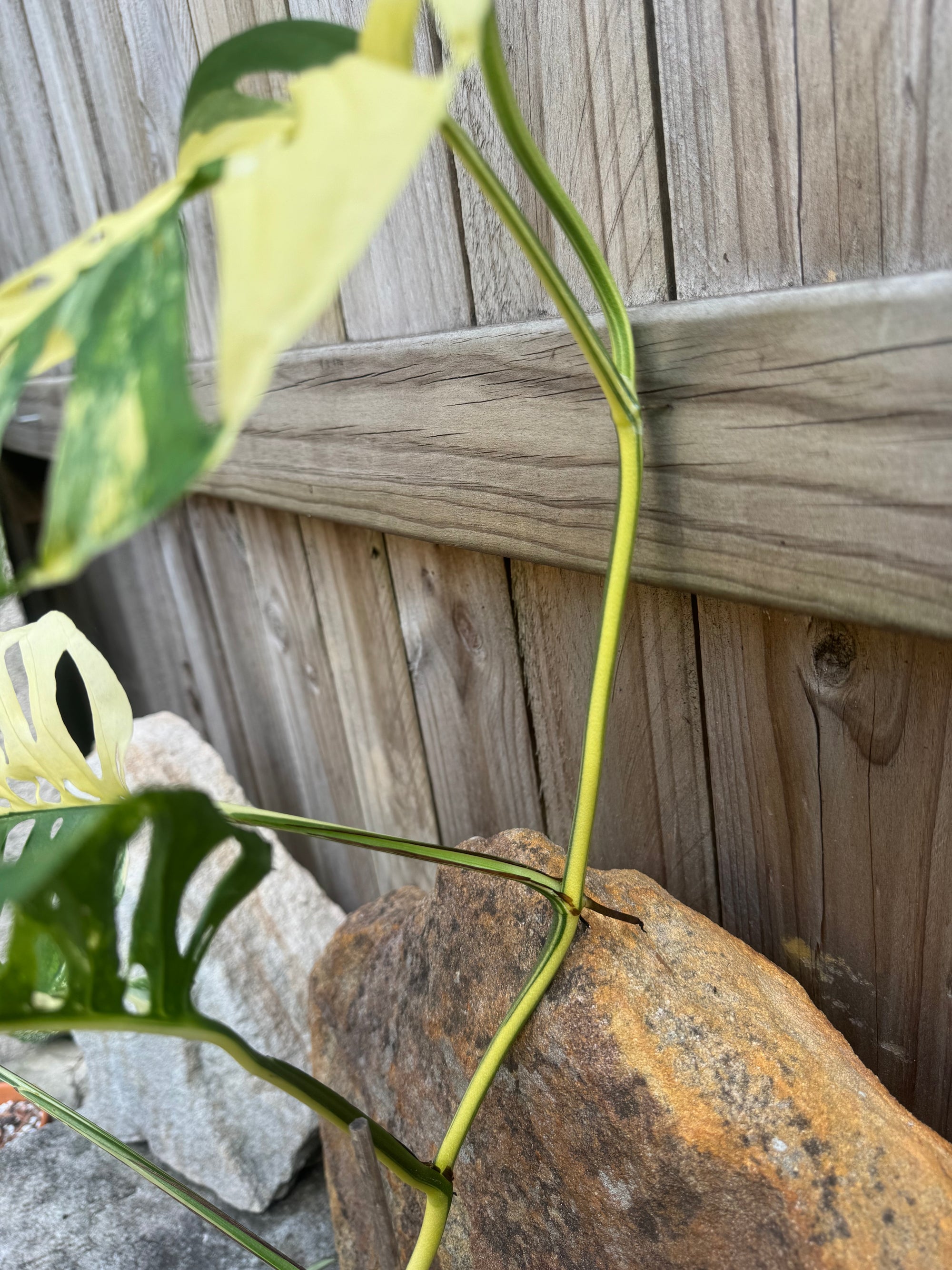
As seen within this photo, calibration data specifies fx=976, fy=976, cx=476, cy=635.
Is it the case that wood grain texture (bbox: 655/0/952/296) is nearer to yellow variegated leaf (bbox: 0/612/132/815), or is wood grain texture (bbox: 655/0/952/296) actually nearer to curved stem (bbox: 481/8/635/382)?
curved stem (bbox: 481/8/635/382)

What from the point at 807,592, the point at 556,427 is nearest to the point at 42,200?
the point at 556,427

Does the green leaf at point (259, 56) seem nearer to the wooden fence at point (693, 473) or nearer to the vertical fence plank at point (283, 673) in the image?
the wooden fence at point (693, 473)

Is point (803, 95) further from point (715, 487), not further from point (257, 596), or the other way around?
point (257, 596)

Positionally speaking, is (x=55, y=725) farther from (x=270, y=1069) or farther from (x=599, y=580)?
(x=599, y=580)

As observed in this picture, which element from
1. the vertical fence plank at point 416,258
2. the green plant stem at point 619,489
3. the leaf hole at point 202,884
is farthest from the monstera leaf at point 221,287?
the leaf hole at point 202,884

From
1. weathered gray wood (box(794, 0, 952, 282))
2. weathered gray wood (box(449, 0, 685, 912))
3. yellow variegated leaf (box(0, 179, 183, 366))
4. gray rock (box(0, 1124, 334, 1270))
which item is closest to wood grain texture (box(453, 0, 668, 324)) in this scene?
weathered gray wood (box(449, 0, 685, 912))

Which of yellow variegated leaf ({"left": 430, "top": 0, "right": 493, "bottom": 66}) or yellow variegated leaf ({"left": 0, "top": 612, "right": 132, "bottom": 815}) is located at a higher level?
yellow variegated leaf ({"left": 430, "top": 0, "right": 493, "bottom": 66})

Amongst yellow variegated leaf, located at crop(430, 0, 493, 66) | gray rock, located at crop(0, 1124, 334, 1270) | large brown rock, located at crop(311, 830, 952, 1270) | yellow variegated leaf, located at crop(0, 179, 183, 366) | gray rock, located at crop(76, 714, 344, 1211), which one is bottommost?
gray rock, located at crop(0, 1124, 334, 1270)
